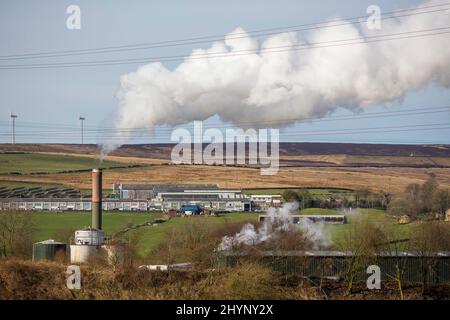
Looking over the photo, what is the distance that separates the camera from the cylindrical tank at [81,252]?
42.3m

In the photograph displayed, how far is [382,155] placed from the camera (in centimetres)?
13262

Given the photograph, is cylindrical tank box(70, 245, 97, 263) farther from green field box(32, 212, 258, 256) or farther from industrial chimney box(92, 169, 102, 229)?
industrial chimney box(92, 169, 102, 229)

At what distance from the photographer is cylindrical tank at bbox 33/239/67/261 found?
4281 centimetres

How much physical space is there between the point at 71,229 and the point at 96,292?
29411 mm

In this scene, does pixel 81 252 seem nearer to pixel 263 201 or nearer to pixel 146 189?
pixel 263 201

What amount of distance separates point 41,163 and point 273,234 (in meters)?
60.6

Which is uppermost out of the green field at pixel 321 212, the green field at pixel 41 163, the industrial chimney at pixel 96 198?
the green field at pixel 41 163

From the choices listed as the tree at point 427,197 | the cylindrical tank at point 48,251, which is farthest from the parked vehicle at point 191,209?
the cylindrical tank at point 48,251

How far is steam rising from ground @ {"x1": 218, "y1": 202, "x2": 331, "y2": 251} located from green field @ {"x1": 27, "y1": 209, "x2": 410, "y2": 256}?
87cm

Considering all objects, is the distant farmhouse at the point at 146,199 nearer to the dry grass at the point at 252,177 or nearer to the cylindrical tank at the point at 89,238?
the dry grass at the point at 252,177

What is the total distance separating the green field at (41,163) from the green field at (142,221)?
24.1m

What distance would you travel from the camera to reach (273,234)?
47.0 m

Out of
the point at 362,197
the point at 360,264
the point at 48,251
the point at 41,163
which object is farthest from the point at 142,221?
the point at 41,163
